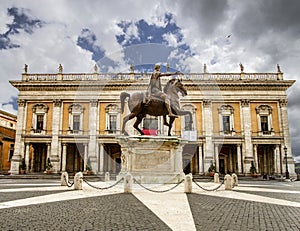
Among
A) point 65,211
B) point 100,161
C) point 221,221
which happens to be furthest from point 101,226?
point 100,161

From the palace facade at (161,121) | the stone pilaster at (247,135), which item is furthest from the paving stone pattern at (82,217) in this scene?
the stone pilaster at (247,135)

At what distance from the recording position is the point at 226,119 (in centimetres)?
3566

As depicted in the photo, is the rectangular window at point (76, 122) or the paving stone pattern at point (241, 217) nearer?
the paving stone pattern at point (241, 217)

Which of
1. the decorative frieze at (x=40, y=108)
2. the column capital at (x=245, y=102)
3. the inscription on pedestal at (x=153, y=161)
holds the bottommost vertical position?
the inscription on pedestal at (x=153, y=161)

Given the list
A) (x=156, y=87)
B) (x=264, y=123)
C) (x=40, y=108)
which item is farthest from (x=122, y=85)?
(x=156, y=87)

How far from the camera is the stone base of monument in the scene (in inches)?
435

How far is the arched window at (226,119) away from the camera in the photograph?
1379 inches

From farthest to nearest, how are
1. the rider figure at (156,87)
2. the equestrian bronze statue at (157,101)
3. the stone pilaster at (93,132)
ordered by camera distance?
the stone pilaster at (93,132)
the equestrian bronze statue at (157,101)
the rider figure at (156,87)

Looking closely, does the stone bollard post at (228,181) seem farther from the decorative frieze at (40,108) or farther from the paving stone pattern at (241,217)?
the decorative frieze at (40,108)

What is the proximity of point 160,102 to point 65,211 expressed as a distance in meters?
6.47

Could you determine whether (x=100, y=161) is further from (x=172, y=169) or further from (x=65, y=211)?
(x=65, y=211)

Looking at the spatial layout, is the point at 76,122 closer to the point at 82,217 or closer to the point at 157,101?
the point at 157,101

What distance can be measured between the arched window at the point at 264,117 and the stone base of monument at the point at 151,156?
88.7 ft

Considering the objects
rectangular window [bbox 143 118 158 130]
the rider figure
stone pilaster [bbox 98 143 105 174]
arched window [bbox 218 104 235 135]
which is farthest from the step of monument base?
arched window [bbox 218 104 235 135]
